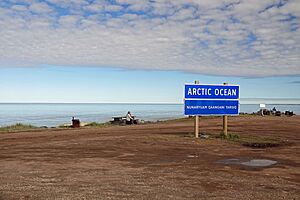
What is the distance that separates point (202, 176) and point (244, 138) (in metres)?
10.6

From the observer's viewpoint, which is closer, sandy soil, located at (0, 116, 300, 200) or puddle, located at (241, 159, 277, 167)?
sandy soil, located at (0, 116, 300, 200)

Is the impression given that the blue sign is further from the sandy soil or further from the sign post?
the sandy soil

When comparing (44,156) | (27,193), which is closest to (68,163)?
(44,156)

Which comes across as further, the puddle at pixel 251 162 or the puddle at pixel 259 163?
the puddle at pixel 251 162

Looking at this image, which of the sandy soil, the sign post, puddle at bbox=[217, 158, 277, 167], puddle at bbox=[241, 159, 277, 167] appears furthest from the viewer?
the sign post

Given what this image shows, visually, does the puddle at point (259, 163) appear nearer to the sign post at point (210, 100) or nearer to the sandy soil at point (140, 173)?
the sandy soil at point (140, 173)

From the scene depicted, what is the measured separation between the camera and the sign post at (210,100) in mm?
19047

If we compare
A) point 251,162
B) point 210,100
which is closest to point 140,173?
point 251,162

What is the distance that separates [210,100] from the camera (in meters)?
19.6

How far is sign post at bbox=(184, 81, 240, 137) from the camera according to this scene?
19.0 m

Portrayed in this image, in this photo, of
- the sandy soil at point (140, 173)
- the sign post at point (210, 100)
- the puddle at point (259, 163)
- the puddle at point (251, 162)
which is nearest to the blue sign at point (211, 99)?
the sign post at point (210, 100)

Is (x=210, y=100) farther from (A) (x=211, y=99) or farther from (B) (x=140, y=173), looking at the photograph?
(B) (x=140, y=173)

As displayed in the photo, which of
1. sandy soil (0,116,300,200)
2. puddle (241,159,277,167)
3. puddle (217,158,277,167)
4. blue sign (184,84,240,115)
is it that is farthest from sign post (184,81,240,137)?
puddle (241,159,277,167)

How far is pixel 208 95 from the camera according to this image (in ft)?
63.9
